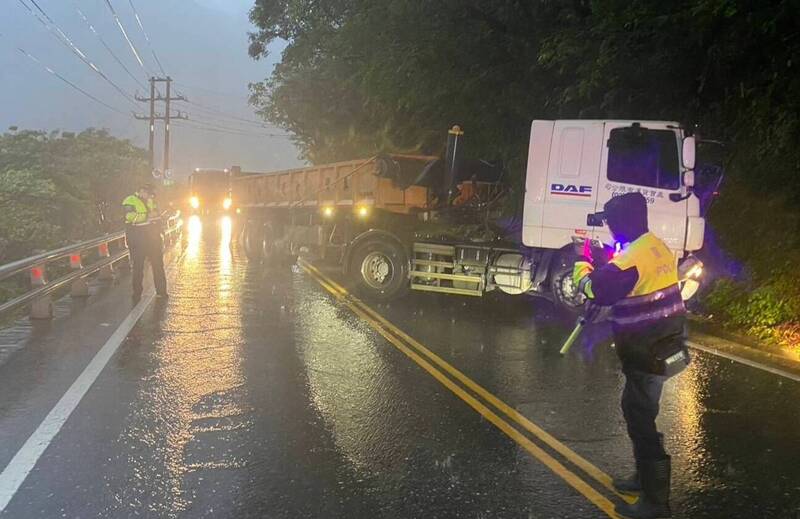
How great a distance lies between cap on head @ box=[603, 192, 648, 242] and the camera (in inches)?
154

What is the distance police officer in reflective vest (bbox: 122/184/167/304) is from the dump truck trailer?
3023mm

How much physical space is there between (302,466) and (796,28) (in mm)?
7867

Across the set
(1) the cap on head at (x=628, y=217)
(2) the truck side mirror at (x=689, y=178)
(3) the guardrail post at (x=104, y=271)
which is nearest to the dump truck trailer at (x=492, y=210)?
(2) the truck side mirror at (x=689, y=178)

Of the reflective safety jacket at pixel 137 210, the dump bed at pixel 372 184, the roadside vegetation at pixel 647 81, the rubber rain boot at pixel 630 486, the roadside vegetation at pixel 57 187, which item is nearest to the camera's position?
the rubber rain boot at pixel 630 486

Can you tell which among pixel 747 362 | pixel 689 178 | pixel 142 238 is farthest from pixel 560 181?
pixel 142 238

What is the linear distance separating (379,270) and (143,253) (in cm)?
380

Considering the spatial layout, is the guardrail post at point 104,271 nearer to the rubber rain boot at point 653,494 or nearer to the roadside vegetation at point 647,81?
the roadside vegetation at point 647,81

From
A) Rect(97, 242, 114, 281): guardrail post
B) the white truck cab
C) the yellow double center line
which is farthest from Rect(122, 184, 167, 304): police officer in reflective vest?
the white truck cab

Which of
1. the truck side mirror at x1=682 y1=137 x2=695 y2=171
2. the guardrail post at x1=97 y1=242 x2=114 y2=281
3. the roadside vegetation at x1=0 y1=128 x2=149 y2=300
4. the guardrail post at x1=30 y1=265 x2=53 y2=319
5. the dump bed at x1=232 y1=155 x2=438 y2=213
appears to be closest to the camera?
the truck side mirror at x1=682 y1=137 x2=695 y2=171

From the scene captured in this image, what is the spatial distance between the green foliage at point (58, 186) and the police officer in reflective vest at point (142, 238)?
27.1ft

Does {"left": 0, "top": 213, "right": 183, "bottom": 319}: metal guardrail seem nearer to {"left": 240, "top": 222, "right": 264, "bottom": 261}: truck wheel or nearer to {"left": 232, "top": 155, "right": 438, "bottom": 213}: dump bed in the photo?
{"left": 232, "top": 155, "right": 438, "bottom": 213}: dump bed

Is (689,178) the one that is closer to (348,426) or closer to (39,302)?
(348,426)

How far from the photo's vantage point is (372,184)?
11.7 m

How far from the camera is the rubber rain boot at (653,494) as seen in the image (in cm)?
375
